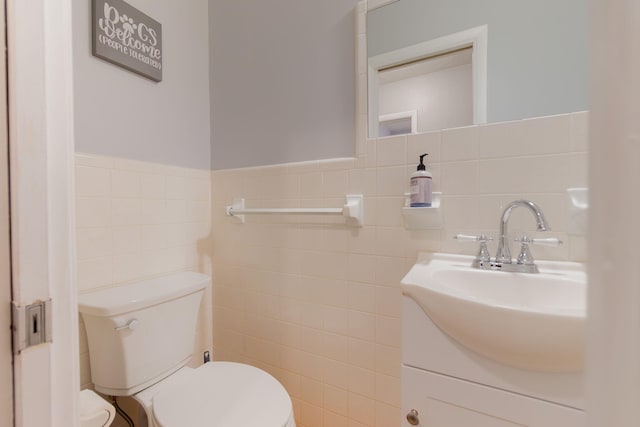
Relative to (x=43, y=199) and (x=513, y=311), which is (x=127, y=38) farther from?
(x=513, y=311)

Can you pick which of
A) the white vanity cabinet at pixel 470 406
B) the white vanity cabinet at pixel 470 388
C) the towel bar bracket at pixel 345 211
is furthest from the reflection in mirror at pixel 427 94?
the white vanity cabinet at pixel 470 406

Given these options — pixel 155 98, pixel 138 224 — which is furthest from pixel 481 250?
pixel 155 98

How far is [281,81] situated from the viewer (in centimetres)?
129

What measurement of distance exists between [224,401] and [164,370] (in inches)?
14.1

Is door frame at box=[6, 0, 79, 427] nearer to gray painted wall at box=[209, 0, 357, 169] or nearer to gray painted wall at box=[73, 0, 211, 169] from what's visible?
gray painted wall at box=[73, 0, 211, 169]

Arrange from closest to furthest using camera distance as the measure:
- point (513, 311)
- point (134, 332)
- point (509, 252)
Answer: point (513, 311), point (509, 252), point (134, 332)

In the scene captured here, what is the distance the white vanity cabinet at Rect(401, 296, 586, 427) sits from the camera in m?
0.57

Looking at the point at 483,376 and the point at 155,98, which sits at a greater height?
the point at 155,98

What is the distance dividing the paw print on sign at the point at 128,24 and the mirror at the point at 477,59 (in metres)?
0.91

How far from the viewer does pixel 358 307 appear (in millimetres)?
1135

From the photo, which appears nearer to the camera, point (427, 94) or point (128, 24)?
point (427, 94)

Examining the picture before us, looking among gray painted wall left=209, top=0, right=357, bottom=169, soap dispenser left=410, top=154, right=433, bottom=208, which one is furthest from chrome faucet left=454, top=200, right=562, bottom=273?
gray painted wall left=209, top=0, right=357, bottom=169

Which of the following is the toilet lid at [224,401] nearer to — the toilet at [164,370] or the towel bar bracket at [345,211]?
the toilet at [164,370]

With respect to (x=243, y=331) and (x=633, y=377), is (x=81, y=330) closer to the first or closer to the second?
(x=243, y=331)
